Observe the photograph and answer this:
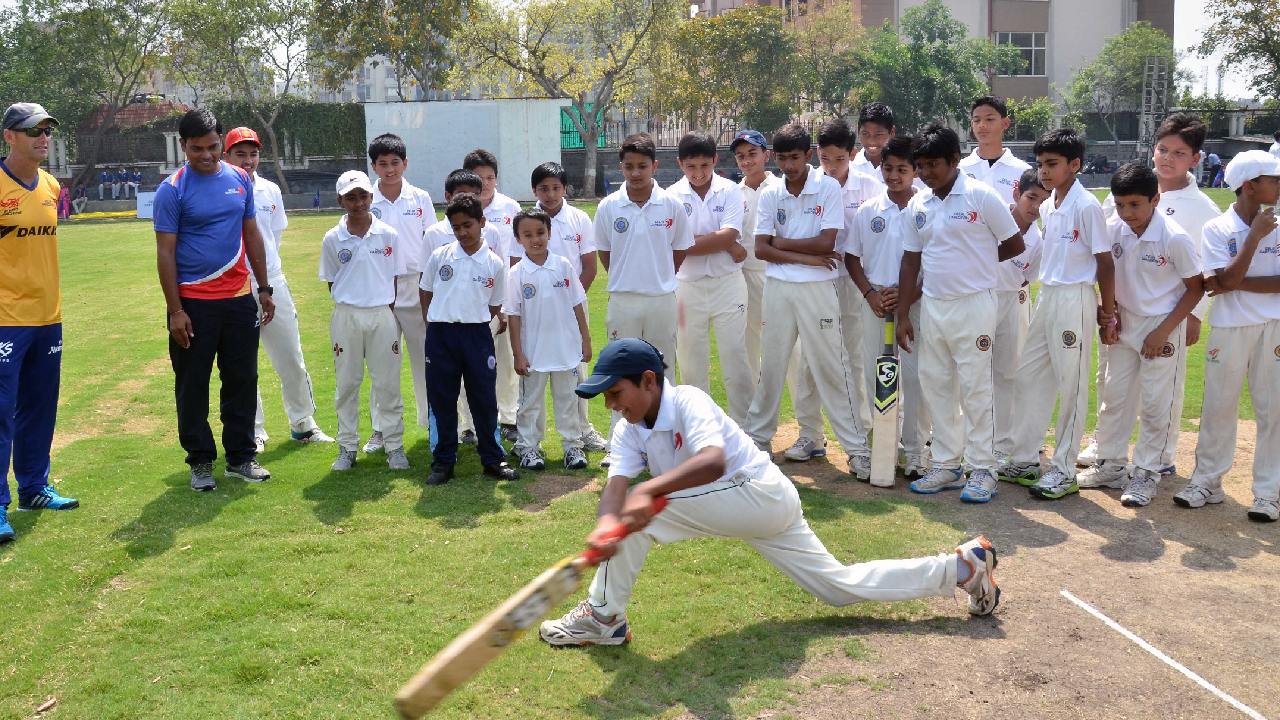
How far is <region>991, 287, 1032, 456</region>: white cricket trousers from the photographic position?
26.4ft

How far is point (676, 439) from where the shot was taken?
5.08 metres

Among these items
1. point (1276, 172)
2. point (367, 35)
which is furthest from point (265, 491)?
point (367, 35)

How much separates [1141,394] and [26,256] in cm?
742

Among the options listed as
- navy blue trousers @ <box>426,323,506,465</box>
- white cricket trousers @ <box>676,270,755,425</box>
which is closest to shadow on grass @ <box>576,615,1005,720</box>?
navy blue trousers @ <box>426,323,506,465</box>

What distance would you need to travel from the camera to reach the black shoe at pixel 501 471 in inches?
318

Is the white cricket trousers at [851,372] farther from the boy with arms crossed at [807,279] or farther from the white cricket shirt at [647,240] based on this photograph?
the white cricket shirt at [647,240]

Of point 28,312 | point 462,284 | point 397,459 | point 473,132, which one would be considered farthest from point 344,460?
point 473,132

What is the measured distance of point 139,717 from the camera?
185 inches

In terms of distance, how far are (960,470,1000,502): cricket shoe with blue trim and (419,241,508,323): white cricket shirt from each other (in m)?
3.52

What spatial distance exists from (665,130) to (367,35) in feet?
73.5

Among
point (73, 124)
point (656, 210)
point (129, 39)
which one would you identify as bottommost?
point (656, 210)

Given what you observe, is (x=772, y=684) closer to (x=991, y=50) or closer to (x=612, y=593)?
(x=612, y=593)

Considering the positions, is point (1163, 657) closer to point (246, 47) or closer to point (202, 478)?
point (202, 478)

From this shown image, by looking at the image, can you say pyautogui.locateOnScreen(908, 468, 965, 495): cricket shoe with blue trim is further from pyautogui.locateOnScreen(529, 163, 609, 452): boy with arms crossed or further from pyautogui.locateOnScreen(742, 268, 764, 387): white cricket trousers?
pyautogui.locateOnScreen(529, 163, 609, 452): boy with arms crossed
